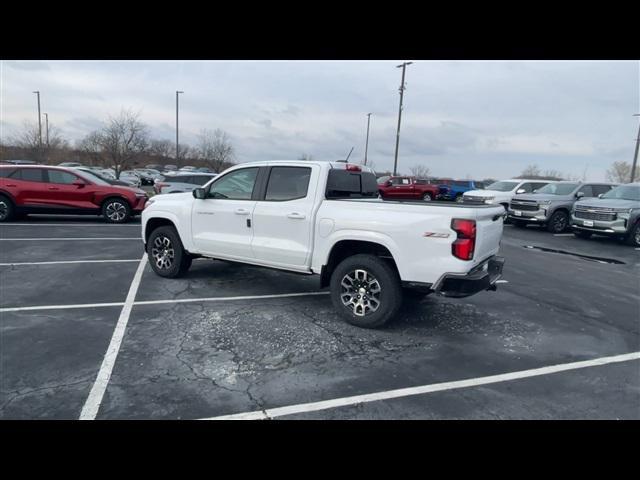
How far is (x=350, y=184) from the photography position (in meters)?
5.26

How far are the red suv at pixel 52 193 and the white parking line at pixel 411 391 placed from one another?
1132 centimetres

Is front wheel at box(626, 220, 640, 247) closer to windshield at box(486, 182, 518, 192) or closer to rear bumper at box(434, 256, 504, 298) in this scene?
windshield at box(486, 182, 518, 192)

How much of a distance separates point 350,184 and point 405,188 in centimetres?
2071

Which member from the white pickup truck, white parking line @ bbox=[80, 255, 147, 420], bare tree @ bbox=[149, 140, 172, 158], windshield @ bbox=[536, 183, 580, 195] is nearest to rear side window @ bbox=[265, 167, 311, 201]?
the white pickup truck

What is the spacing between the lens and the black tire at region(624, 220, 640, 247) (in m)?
11.5

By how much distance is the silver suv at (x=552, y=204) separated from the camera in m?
13.8

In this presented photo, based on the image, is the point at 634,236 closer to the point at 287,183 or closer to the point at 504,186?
the point at 504,186

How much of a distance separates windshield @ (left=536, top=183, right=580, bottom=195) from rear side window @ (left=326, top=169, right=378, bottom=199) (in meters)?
12.0

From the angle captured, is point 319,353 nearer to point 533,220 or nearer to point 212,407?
point 212,407
